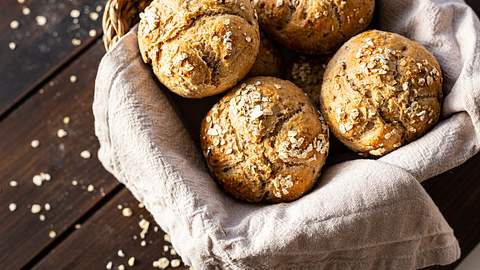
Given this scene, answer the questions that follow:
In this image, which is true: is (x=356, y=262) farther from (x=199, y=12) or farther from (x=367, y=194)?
(x=199, y=12)

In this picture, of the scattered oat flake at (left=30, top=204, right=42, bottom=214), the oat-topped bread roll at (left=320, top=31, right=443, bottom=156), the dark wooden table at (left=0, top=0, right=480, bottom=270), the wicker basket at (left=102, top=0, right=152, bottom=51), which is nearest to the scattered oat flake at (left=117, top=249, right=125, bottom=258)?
the dark wooden table at (left=0, top=0, right=480, bottom=270)

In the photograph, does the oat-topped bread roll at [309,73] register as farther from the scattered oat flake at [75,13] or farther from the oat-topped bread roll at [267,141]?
the scattered oat flake at [75,13]

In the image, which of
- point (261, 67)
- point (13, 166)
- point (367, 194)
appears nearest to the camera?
point (367, 194)

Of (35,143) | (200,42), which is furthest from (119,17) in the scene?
(35,143)

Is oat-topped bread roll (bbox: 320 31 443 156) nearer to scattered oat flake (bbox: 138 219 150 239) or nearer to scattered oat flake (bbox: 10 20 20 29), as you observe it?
scattered oat flake (bbox: 138 219 150 239)

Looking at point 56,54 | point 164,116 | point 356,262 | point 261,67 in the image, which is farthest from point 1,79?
point 356,262

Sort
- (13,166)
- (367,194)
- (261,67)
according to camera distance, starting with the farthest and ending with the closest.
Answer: (13,166), (261,67), (367,194)
